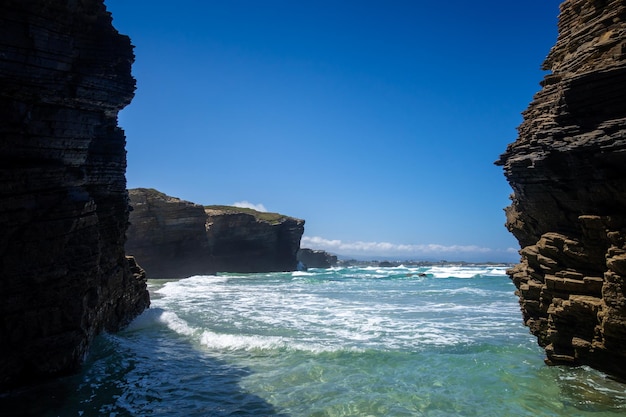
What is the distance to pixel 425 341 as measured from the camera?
53.0 feet

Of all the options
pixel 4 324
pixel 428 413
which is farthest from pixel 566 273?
pixel 4 324

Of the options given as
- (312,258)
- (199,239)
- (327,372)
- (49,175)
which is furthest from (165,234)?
(312,258)

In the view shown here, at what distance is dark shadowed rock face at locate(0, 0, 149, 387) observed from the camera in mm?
9602

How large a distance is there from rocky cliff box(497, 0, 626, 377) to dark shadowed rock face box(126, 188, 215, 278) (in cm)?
5356

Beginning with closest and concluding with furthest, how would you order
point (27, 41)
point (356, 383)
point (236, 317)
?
point (27, 41)
point (356, 383)
point (236, 317)

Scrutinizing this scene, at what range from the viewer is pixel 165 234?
58.7m

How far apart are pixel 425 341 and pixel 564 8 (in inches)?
492

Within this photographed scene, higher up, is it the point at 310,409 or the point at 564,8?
the point at 564,8

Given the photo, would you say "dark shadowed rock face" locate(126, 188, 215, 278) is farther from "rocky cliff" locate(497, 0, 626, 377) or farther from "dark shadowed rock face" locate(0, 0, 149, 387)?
"rocky cliff" locate(497, 0, 626, 377)

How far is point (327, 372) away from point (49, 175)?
9641 millimetres

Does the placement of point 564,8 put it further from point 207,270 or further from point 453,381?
point 207,270

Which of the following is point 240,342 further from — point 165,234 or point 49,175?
point 165,234

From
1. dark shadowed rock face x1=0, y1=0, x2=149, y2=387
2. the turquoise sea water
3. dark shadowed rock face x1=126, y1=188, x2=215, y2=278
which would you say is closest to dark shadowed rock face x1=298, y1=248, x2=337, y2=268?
dark shadowed rock face x1=126, y1=188, x2=215, y2=278

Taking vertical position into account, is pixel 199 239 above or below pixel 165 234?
below
